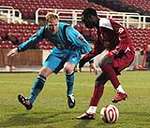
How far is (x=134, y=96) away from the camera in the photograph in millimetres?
15383

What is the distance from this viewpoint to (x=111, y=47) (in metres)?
9.75

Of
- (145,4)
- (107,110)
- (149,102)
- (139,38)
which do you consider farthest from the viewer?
(145,4)

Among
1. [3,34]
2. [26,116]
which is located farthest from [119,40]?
[3,34]

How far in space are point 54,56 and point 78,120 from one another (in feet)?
6.06

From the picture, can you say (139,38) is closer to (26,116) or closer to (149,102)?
(149,102)

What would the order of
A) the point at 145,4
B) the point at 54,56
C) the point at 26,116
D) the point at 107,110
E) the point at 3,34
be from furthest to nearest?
1. the point at 145,4
2. the point at 3,34
3. the point at 54,56
4. the point at 26,116
5. the point at 107,110

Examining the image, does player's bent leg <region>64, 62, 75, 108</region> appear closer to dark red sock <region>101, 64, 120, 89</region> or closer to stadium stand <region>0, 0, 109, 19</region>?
dark red sock <region>101, 64, 120, 89</region>

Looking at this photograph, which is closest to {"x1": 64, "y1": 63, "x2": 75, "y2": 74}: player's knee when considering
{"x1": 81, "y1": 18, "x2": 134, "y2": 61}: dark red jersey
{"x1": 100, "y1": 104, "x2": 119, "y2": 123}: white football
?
{"x1": 81, "y1": 18, "x2": 134, "y2": 61}: dark red jersey

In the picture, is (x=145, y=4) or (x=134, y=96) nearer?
(x=134, y=96)

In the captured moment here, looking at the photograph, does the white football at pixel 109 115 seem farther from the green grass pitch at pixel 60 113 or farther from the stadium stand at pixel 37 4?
the stadium stand at pixel 37 4

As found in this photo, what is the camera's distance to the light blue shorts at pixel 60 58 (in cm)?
1107

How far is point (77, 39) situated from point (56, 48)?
20.3 inches

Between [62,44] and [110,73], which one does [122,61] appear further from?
[62,44]

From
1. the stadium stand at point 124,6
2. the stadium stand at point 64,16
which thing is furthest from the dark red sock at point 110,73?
the stadium stand at point 124,6
